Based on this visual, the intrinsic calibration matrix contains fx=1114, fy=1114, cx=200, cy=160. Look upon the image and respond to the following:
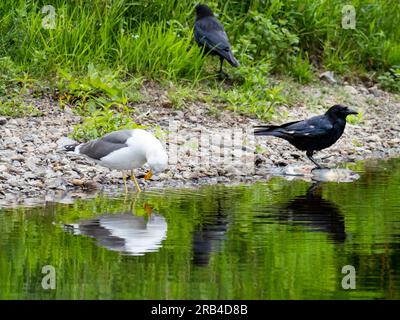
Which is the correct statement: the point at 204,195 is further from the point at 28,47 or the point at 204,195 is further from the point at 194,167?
the point at 28,47

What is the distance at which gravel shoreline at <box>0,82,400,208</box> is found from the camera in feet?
35.4

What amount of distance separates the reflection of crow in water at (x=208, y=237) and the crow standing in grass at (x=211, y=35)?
16.0ft

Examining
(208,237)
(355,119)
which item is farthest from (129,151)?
(355,119)

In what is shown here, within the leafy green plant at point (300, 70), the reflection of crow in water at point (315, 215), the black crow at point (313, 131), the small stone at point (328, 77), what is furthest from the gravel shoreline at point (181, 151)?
the reflection of crow in water at point (315, 215)

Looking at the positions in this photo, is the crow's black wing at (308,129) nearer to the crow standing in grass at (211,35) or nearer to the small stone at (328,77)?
the crow standing in grass at (211,35)

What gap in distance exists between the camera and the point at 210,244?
8375mm

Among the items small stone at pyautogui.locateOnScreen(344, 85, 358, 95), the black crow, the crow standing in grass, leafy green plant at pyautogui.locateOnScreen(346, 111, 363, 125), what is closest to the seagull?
the black crow

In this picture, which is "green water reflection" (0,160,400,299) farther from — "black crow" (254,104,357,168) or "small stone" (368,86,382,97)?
"small stone" (368,86,382,97)

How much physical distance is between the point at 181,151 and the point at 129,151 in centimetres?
173

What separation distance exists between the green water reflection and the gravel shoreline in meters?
0.60

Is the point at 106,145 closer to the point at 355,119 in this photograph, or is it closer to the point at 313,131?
the point at 313,131

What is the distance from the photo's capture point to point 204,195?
415 inches
